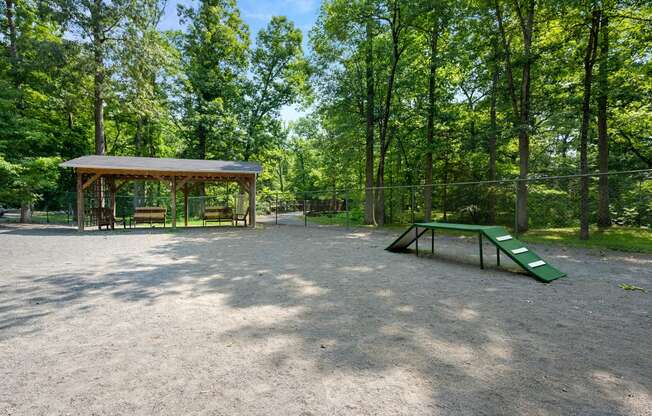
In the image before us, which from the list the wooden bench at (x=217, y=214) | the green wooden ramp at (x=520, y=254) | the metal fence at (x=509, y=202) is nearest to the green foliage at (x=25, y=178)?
the metal fence at (x=509, y=202)

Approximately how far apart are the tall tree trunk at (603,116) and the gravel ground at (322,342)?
6313 mm

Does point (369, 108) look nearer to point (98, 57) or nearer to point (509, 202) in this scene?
point (509, 202)

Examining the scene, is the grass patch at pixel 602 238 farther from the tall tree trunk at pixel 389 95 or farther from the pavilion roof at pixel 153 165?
the pavilion roof at pixel 153 165

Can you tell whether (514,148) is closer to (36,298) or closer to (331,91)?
(331,91)

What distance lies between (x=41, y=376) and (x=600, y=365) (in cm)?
441

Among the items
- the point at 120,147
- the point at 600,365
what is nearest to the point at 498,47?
the point at 600,365

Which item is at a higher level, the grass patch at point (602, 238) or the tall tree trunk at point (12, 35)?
the tall tree trunk at point (12, 35)

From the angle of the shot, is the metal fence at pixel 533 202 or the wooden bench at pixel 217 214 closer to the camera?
the metal fence at pixel 533 202

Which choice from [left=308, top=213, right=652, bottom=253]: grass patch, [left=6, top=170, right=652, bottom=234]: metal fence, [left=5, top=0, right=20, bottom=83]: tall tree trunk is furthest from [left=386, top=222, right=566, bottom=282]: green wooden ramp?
[left=5, top=0, right=20, bottom=83]: tall tree trunk

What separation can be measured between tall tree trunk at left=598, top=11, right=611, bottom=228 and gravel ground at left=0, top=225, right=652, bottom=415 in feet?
20.7

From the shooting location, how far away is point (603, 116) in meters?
11.3

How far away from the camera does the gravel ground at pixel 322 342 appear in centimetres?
207

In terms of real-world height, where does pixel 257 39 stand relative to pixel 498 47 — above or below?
above

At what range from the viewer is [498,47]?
1204 centimetres
